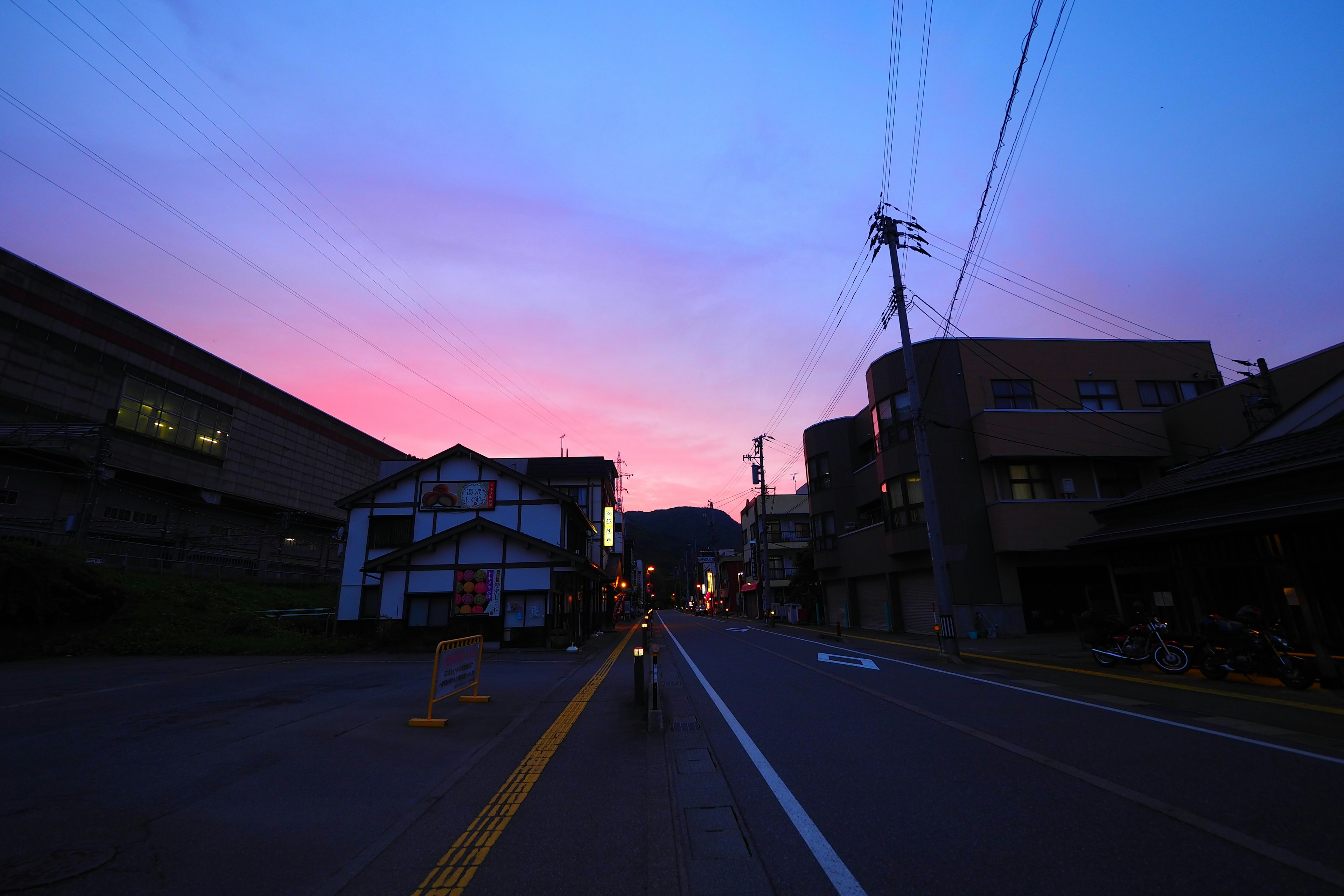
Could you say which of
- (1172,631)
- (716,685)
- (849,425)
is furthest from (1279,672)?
(849,425)

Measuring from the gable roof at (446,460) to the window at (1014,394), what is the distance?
2047 centimetres

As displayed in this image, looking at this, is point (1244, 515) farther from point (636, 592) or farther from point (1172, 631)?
point (636, 592)

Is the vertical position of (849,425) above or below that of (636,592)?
above

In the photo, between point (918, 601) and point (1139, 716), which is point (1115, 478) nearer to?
point (918, 601)

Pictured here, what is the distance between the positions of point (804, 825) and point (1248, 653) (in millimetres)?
11248

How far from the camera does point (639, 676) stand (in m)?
9.66

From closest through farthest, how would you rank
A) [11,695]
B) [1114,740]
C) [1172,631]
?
[1114,740] < [11,695] < [1172,631]

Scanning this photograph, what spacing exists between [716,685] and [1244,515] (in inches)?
438

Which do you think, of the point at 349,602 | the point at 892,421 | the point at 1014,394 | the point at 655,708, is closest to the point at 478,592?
the point at 349,602

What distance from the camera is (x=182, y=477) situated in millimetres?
36875

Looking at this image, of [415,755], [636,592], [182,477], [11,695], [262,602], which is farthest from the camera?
[636,592]

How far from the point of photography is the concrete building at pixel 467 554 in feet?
76.6

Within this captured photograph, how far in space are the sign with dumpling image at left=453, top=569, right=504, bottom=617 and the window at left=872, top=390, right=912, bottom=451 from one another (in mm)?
19316

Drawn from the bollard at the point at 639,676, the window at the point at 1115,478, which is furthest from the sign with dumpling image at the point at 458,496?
the window at the point at 1115,478
